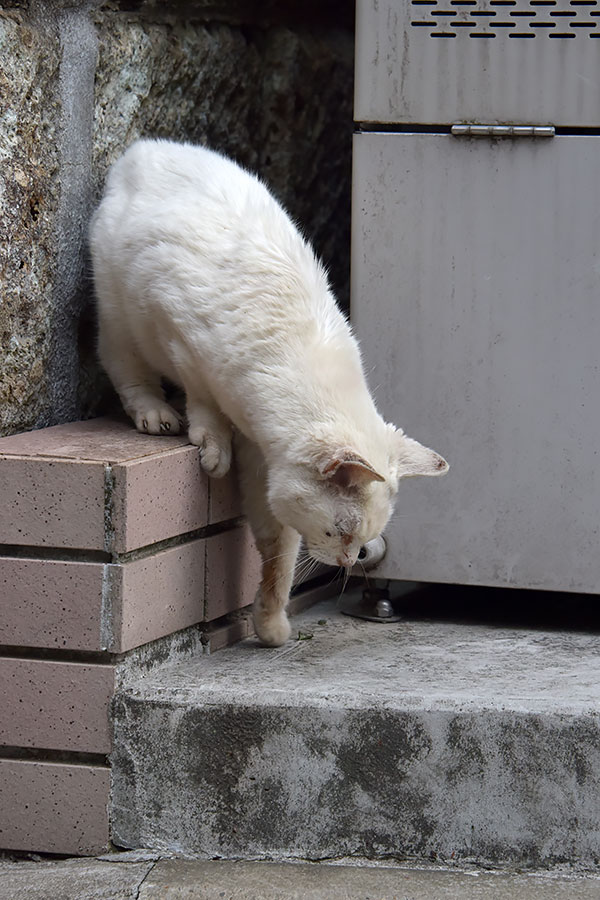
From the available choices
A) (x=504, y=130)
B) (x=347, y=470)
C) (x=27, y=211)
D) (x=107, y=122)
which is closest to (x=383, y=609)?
(x=347, y=470)

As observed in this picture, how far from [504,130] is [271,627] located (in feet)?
4.59

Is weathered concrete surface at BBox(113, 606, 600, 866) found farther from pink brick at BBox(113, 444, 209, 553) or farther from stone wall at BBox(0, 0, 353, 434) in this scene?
stone wall at BBox(0, 0, 353, 434)

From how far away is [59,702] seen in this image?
2.65 metres

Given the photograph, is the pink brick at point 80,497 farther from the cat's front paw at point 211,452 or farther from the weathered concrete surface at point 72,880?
the weathered concrete surface at point 72,880

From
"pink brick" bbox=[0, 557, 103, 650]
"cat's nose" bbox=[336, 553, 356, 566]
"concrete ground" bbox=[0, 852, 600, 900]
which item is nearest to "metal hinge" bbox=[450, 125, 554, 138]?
"cat's nose" bbox=[336, 553, 356, 566]

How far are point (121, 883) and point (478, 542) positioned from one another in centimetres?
132

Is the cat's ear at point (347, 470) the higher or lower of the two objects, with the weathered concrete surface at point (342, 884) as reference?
higher

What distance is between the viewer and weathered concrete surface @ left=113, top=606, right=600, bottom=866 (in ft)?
8.38

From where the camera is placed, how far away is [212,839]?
264 cm

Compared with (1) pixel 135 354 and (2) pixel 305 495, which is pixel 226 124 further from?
(2) pixel 305 495

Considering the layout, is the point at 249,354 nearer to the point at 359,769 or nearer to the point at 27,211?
the point at 27,211

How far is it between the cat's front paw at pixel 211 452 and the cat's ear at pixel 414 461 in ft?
1.40

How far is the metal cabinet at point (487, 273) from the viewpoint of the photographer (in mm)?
3088

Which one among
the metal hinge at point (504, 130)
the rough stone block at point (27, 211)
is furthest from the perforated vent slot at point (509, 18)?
the rough stone block at point (27, 211)
